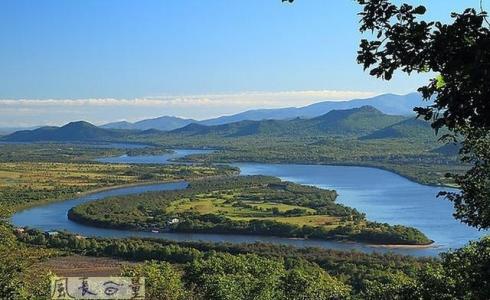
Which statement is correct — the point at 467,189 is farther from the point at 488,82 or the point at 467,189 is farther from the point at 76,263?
the point at 76,263

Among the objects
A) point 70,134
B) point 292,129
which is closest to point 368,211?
point 292,129

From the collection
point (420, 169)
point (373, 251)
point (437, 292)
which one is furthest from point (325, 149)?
point (437, 292)

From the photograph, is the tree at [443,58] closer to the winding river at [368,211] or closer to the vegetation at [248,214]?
the winding river at [368,211]

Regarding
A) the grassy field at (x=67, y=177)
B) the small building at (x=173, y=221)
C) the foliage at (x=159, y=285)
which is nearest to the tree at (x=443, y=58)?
the foliage at (x=159, y=285)

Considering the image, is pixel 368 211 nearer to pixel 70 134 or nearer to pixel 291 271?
pixel 291 271

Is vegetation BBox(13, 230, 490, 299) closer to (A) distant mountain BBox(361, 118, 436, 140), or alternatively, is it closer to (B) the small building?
(B) the small building

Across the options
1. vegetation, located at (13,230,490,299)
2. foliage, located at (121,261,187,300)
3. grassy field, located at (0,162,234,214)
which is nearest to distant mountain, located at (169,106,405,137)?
grassy field, located at (0,162,234,214)
